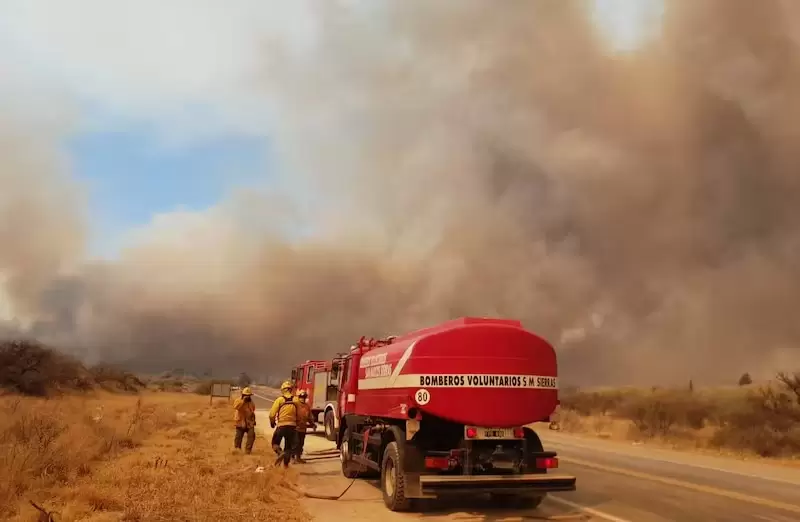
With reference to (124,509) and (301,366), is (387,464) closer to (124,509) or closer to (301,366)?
(124,509)

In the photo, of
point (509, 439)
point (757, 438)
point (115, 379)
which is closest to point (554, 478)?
point (509, 439)

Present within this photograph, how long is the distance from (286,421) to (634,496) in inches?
276

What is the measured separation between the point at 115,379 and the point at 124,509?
61.6 metres

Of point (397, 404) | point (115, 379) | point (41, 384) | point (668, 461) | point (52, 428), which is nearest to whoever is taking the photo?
point (397, 404)

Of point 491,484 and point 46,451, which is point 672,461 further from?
point 46,451

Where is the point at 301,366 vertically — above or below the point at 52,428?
above

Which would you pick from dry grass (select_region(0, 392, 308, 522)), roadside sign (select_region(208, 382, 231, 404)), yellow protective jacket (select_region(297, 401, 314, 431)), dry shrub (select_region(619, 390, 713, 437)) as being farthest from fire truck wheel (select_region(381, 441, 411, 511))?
roadside sign (select_region(208, 382, 231, 404))

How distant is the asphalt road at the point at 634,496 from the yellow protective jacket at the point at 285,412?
4.13ft

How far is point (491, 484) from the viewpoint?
8.73 metres

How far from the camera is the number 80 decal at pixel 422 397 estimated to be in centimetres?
909

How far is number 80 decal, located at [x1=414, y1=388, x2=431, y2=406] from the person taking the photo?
9.09 m

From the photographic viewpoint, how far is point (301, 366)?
25.5 metres

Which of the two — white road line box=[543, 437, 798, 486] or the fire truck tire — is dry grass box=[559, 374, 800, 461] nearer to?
white road line box=[543, 437, 798, 486]

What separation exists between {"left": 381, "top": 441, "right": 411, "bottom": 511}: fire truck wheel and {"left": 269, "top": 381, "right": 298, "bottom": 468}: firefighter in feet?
12.3
